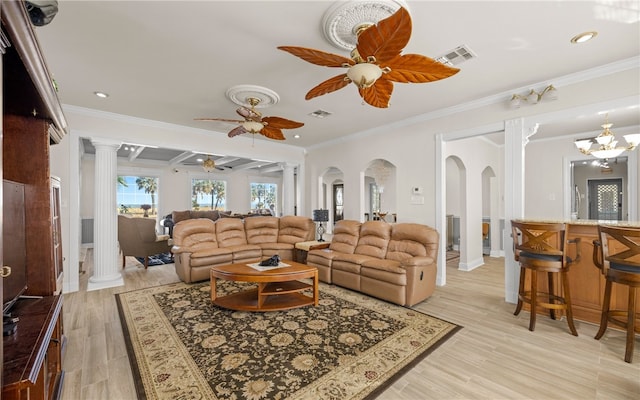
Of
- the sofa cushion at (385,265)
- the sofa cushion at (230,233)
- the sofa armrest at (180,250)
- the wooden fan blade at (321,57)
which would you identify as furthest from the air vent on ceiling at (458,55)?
the sofa cushion at (230,233)

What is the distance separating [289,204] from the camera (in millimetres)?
7211

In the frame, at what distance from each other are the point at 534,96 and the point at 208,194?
31.5 feet

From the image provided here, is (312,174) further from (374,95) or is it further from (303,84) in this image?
(374,95)

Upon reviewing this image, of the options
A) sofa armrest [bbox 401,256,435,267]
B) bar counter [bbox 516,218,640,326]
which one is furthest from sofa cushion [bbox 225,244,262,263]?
bar counter [bbox 516,218,640,326]

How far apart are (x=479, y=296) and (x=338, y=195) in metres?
8.43

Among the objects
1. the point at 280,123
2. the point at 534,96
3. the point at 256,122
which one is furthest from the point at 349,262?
the point at 534,96

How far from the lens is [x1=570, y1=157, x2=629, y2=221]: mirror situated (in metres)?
→ 7.52

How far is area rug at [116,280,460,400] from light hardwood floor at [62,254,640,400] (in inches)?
4.8

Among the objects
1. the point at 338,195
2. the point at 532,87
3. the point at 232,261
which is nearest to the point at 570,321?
the point at 532,87

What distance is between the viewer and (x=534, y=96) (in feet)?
10.9

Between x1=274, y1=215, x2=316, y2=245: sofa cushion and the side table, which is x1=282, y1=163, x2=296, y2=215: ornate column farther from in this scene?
the side table

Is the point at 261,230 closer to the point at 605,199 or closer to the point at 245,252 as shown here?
the point at 245,252

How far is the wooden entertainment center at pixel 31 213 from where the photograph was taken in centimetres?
141

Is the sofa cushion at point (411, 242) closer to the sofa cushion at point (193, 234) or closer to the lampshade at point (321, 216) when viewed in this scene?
the lampshade at point (321, 216)
